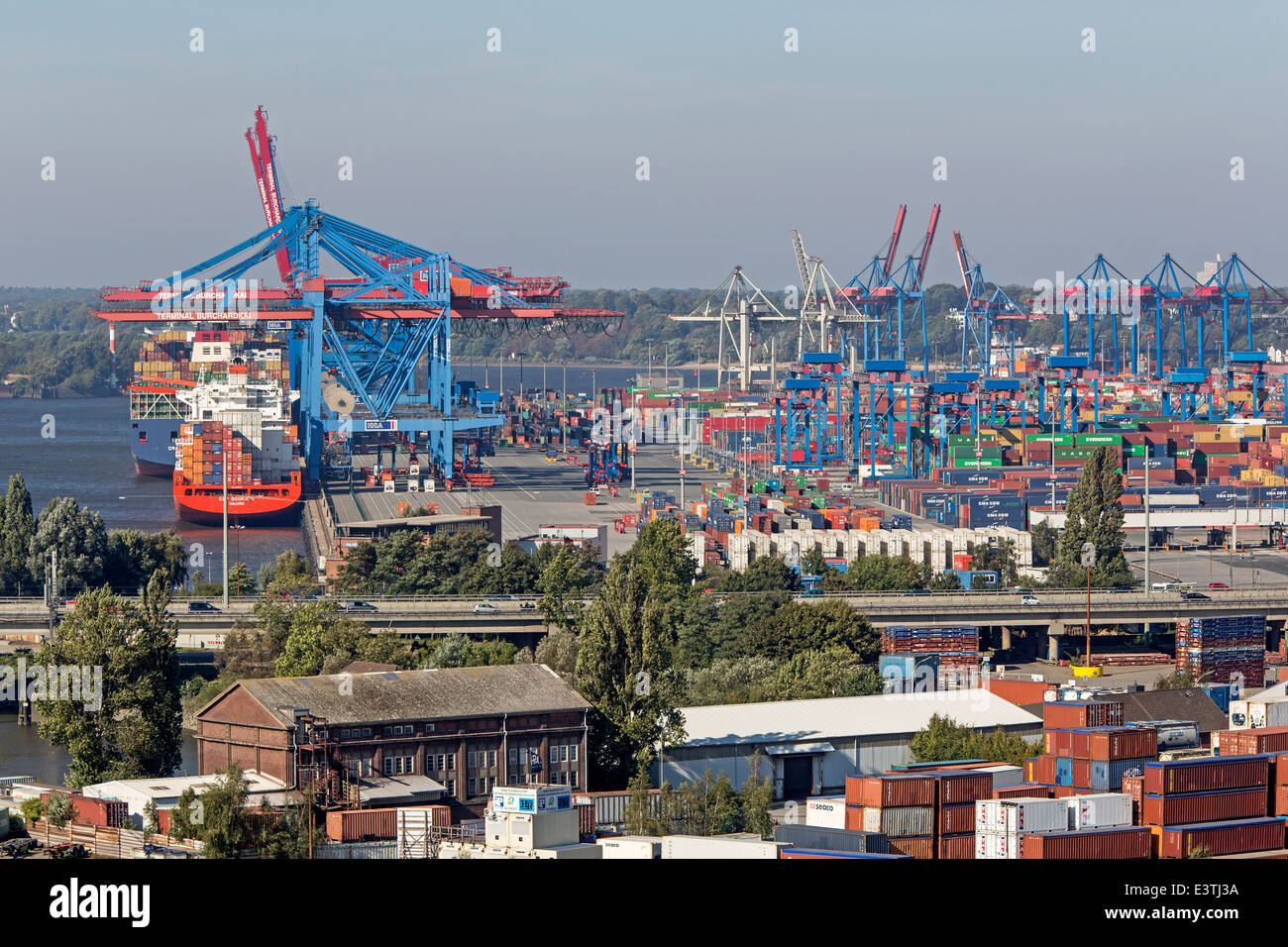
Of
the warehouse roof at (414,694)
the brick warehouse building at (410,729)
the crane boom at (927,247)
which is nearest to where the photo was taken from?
the brick warehouse building at (410,729)

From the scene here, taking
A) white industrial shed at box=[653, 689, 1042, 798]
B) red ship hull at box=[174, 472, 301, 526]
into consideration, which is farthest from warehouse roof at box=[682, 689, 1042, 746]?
red ship hull at box=[174, 472, 301, 526]

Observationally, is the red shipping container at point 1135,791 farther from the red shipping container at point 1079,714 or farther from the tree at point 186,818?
the tree at point 186,818

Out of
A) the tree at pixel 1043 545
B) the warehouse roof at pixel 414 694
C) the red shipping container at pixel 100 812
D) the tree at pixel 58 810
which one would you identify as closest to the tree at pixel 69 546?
the warehouse roof at pixel 414 694

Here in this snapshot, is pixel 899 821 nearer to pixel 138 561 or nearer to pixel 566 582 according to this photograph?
pixel 566 582

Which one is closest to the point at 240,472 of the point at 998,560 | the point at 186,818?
the point at 998,560
